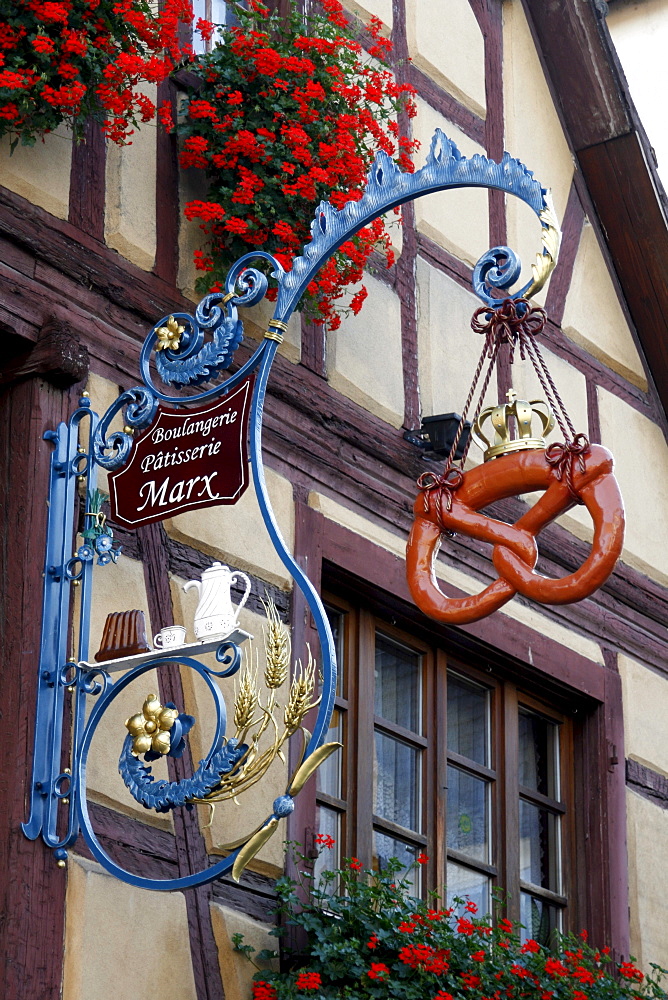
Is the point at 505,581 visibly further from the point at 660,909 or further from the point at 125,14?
the point at 660,909

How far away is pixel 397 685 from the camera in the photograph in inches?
260

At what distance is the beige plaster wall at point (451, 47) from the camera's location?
766 cm

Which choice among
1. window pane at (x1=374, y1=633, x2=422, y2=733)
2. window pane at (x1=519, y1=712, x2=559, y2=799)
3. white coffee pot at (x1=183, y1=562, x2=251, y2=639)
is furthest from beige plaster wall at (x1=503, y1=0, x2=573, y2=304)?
white coffee pot at (x1=183, y1=562, x2=251, y2=639)

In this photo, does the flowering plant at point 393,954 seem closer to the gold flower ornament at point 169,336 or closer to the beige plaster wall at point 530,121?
the gold flower ornament at point 169,336

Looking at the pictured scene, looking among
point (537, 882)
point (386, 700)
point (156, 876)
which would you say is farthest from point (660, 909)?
point (156, 876)

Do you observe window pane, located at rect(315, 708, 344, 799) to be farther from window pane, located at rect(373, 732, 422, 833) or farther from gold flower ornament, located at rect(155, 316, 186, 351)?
gold flower ornament, located at rect(155, 316, 186, 351)

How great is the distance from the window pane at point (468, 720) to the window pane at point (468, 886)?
1.38 feet

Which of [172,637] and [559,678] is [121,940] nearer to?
[172,637]

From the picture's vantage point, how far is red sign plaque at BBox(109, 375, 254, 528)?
4.62 metres

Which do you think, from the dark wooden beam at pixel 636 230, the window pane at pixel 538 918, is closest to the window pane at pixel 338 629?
the window pane at pixel 538 918

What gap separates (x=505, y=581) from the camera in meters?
4.66

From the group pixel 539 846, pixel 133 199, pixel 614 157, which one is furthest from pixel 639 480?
pixel 133 199

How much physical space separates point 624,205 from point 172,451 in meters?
4.18

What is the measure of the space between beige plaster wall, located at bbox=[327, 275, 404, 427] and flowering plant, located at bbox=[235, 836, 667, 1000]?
1.67 meters
